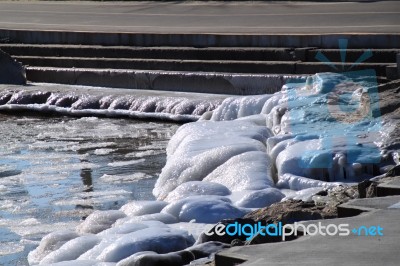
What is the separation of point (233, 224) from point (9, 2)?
75.5 ft

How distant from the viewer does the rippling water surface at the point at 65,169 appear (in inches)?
374

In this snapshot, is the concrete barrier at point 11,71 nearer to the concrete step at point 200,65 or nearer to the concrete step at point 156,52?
the concrete step at point 200,65

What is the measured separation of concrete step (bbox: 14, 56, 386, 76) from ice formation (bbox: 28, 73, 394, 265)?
1553 mm

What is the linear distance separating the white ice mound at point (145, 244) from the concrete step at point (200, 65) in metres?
7.22

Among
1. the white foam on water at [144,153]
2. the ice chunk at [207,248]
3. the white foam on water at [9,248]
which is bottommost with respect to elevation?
the white foam on water at [144,153]

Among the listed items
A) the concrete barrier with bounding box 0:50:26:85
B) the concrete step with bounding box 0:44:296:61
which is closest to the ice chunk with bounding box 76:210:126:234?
the concrete step with bounding box 0:44:296:61

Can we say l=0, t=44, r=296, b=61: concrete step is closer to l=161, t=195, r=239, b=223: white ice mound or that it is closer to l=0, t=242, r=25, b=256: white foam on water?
l=161, t=195, r=239, b=223: white ice mound

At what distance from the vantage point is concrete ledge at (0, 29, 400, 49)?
15617 millimetres

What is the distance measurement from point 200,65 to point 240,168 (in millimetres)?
6408

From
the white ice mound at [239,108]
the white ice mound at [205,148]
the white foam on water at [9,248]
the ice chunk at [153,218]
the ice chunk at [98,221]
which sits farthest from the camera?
the white ice mound at [239,108]

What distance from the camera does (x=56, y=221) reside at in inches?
374

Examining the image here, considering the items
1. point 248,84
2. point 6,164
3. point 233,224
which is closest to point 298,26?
point 248,84

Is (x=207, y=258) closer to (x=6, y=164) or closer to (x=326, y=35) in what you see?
(x=6, y=164)

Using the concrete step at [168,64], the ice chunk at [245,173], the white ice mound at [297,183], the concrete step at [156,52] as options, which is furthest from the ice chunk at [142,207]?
the concrete step at [156,52]
